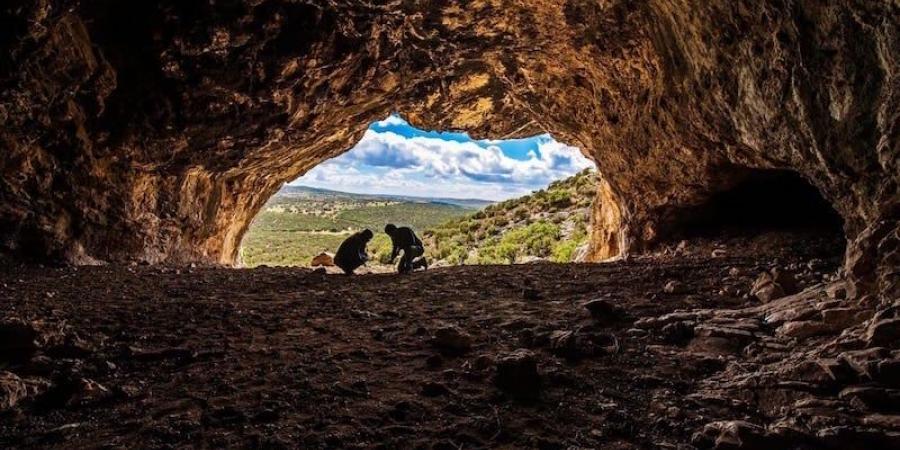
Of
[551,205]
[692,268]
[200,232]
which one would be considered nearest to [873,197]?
[692,268]

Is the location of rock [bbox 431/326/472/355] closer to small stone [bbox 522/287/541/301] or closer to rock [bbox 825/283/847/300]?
small stone [bbox 522/287/541/301]

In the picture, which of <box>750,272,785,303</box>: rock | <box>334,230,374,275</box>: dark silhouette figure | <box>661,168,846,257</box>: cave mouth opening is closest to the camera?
<box>750,272,785,303</box>: rock

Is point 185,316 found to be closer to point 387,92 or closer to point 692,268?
point 692,268

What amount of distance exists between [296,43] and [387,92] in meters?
3.89

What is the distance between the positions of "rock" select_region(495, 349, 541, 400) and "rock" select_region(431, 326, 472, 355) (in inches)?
25.3

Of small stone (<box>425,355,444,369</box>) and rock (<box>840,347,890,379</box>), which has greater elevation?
rock (<box>840,347,890,379</box>)

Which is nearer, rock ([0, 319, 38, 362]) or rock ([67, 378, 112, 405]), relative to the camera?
rock ([67, 378, 112, 405])

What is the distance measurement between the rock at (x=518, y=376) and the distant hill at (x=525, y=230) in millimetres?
18456

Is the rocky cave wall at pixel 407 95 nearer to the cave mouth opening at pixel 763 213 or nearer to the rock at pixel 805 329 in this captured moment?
the cave mouth opening at pixel 763 213

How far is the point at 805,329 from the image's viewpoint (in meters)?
3.49

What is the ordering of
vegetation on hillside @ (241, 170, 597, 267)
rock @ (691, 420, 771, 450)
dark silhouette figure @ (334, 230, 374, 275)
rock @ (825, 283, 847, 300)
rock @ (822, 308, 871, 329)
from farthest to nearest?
vegetation on hillside @ (241, 170, 597, 267), dark silhouette figure @ (334, 230, 374, 275), rock @ (825, 283, 847, 300), rock @ (822, 308, 871, 329), rock @ (691, 420, 771, 450)

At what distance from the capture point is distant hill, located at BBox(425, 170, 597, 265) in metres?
26.1

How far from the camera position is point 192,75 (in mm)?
9156

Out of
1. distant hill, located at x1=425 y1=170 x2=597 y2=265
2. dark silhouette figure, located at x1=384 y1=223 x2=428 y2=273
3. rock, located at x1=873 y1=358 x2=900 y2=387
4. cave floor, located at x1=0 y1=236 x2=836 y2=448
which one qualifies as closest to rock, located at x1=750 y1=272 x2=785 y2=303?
cave floor, located at x1=0 y1=236 x2=836 y2=448
